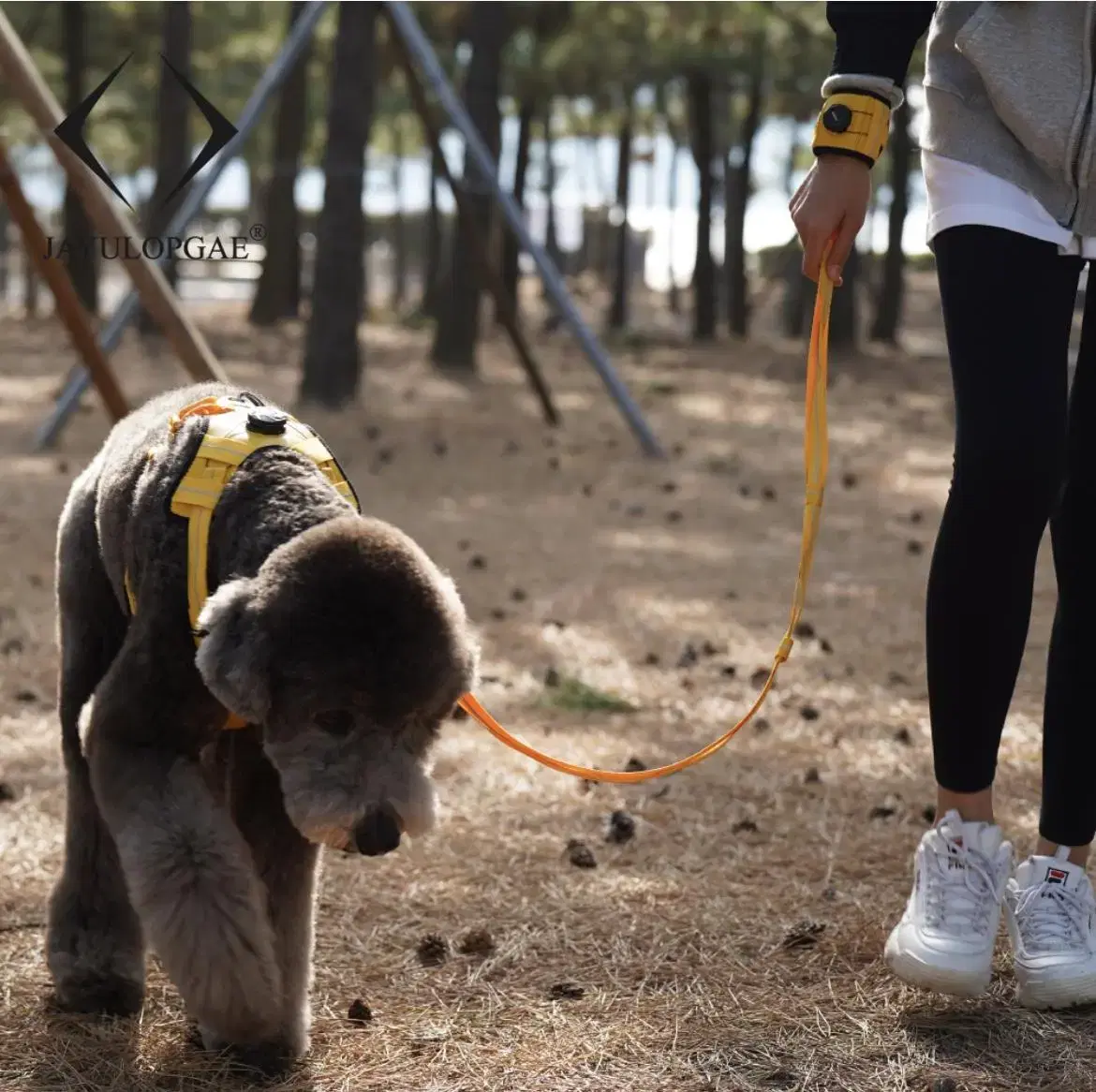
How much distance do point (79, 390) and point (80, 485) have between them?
7.52 meters

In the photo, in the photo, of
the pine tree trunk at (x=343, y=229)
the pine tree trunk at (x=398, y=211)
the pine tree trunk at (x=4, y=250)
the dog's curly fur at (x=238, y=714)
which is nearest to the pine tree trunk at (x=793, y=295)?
the pine tree trunk at (x=398, y=211)

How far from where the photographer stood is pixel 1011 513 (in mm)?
2953

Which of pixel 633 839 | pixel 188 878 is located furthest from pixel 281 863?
pixel 633 839

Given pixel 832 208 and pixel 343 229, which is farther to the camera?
pixel 343 229

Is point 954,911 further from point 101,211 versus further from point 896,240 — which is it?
point 896,240

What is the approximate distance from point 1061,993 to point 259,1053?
1621 mm

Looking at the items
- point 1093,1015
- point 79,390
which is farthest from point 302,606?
point 79,390

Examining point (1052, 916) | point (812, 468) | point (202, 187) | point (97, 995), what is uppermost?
point (202, 187)

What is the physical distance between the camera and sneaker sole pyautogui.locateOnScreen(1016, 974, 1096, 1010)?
3.08m

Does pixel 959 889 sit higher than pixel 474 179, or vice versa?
pixel 474 179

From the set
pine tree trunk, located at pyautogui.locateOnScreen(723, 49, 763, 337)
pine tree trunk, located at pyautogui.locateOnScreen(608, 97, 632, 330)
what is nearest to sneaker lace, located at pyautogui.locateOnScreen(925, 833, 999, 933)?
pine tree trunk, located at pyautogui.locateOnScreen(723, 49, 763, 337)

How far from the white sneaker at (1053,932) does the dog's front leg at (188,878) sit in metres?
1.54

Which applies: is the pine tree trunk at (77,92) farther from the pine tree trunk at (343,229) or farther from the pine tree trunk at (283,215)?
the pine tree trunk at (343,229)

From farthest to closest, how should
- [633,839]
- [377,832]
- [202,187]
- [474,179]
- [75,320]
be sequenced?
1. [474,179]
2. [202,187]
3. [75,320]
4. [633,839]
5. [377,832]
